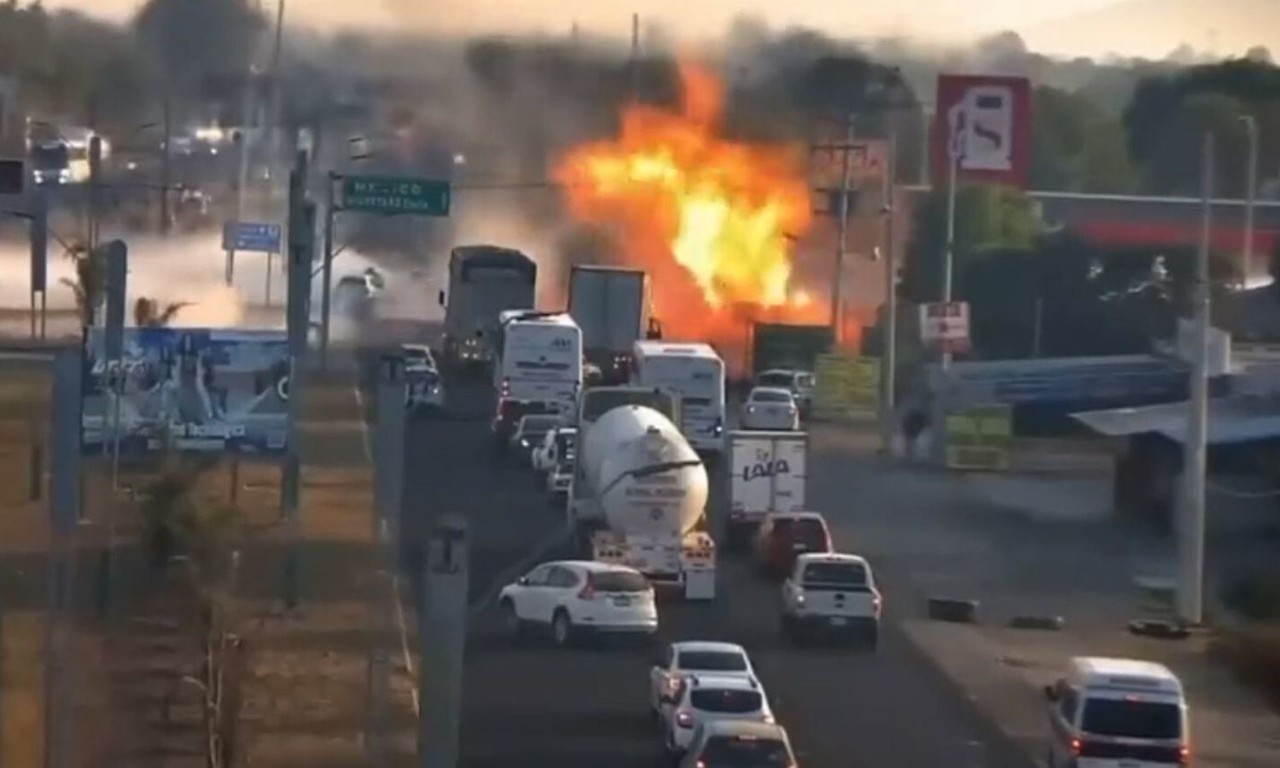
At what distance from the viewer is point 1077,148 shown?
208 ft

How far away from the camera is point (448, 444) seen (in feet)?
127

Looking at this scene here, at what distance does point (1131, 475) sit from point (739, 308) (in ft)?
57.3

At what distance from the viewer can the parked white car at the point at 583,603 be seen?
23.5 metres

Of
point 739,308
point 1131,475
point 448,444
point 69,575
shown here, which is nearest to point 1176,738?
point 69,575

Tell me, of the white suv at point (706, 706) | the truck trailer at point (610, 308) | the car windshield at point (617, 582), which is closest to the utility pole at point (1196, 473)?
the car windshield at point (617, 582)

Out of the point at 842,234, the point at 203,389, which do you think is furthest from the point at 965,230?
the point at 203,389

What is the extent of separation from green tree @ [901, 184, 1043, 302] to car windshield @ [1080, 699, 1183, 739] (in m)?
34.4

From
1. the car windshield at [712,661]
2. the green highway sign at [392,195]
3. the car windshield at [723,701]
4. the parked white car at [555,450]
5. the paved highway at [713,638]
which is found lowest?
the paved highway at [713,638]

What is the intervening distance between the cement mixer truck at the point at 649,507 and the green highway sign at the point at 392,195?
4.05 meters

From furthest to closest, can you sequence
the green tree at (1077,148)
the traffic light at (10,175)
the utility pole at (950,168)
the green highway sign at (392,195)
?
the green tree at (1077,148), the utility pole at (950,168), the green highway sign at (392,195), the traffic light at (10,175)

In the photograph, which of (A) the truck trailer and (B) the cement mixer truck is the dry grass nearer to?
(B) the cement mixer truck

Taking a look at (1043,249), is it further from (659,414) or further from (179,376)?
(179,376)

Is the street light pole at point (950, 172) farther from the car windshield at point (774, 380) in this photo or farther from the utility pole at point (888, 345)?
the car windshield at point (774, 380)

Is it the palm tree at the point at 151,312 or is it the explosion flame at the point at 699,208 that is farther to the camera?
the explosion flame at the point at 699,208
